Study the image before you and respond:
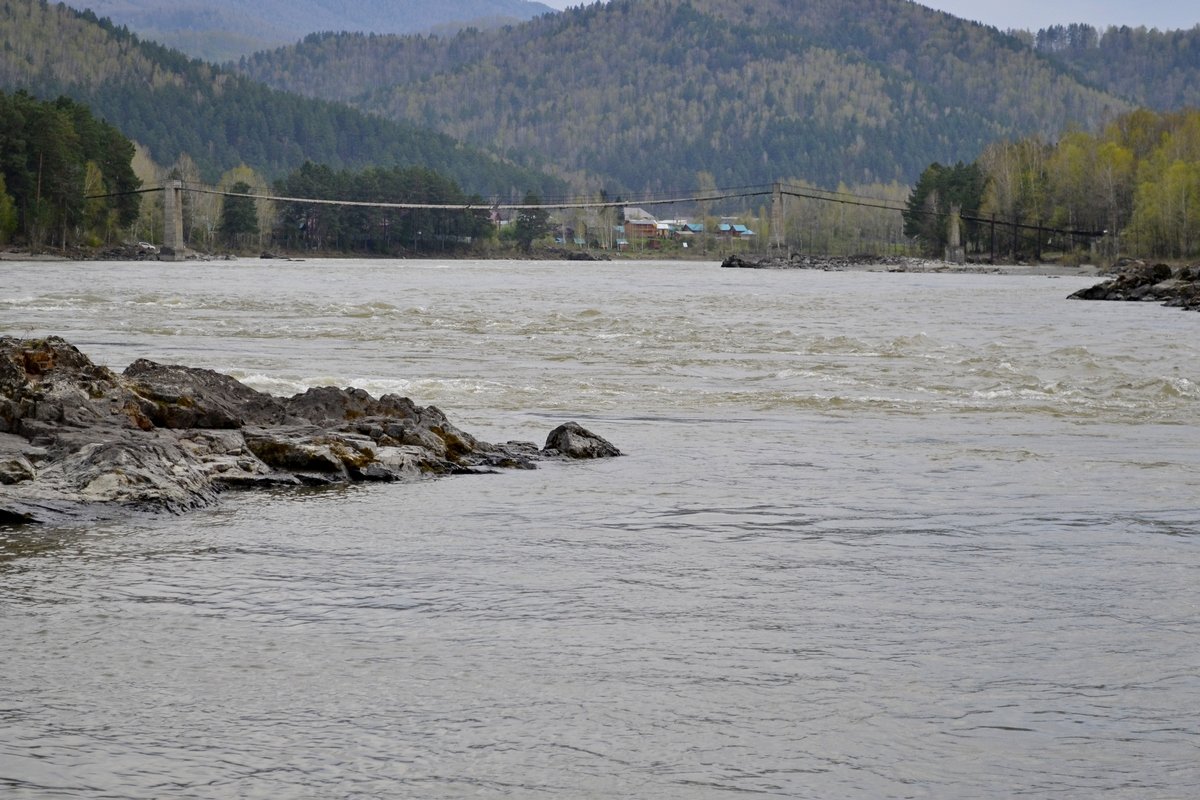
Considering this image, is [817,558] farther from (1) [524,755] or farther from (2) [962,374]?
(2) [962,374]

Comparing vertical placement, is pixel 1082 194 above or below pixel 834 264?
above

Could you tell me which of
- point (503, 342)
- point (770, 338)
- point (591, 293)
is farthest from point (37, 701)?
point (591, 293)

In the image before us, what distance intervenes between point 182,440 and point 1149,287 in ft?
203

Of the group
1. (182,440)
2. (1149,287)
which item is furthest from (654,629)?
(1149,287)

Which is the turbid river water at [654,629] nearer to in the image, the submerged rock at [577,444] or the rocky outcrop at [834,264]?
the submerged rock at [577,444]

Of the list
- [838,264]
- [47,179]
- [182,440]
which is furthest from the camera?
[838,264]

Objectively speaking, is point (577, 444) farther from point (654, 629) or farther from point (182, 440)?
point (654, 629)

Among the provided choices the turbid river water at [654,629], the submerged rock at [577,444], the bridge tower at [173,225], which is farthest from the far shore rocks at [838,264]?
the turbid river water at [654,629]

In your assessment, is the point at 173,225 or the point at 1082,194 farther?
the point at 173,225

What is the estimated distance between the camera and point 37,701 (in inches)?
229

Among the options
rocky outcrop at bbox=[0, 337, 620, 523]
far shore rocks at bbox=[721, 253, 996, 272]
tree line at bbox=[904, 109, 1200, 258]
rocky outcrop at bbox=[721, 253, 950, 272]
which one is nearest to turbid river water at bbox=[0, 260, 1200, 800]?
rocky outcrop at bbox=[0, 337, 620, 523]

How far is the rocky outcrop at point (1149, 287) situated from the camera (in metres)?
63.2

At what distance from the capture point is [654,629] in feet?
23.5

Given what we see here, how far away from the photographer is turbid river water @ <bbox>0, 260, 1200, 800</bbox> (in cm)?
527
